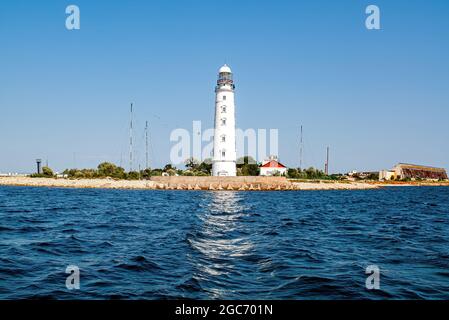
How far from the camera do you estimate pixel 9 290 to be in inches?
334

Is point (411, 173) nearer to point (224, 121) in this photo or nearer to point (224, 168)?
point (224, 168)

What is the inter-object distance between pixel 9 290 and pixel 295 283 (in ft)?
20.6

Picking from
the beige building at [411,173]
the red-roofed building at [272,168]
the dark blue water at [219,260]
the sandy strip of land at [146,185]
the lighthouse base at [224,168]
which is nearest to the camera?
the dark blue water at [219,260]

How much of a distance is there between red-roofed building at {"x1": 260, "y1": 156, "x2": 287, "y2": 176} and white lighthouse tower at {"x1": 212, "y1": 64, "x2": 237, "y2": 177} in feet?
97.7

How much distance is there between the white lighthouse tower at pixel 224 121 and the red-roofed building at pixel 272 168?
97.7 ft

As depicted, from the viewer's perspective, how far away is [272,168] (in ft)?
330

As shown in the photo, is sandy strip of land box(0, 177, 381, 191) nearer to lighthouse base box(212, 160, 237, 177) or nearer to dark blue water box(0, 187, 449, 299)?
lighthouse base box(212, 160, 237, 177)

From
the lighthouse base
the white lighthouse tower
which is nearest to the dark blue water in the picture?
the white lighthouse tower

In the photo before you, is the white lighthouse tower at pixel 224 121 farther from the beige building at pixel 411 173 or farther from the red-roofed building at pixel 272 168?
the beige building at pixel 411 173

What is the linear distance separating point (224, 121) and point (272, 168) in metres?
35.1

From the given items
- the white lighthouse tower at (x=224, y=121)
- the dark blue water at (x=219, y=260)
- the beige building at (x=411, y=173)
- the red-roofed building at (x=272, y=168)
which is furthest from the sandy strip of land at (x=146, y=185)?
the beige building at (x=411, y=173)

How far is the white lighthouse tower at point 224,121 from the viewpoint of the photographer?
68625mm
